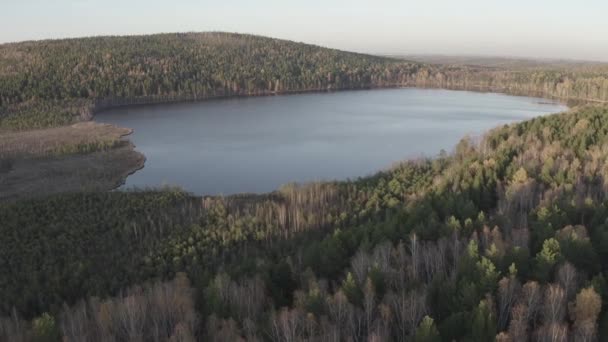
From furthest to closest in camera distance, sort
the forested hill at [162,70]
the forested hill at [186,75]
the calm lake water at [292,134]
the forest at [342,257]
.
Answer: the forested hill at [162,70], the forested hill at [186,75], the calm lake water at [292,134], the forest at [342,257]

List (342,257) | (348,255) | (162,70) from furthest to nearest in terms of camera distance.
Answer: (162,70) → (348,255) → (342,257)

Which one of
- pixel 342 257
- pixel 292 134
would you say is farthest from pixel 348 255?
pixel 292 134

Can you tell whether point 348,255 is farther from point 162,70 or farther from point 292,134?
point 162,70

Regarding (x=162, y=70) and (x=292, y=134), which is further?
(x=162, y=70)

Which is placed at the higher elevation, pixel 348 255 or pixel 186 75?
pixel 186 75

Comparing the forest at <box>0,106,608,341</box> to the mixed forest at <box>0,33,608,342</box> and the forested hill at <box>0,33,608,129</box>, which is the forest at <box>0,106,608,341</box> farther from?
the forested hill at <box>0,33,608,129</box>

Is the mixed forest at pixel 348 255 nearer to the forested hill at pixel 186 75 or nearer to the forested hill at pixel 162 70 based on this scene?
the forested hill at pixel 186 75

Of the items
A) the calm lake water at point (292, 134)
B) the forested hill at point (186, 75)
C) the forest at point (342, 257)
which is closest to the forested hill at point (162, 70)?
the forested hill at point (186, 75)
